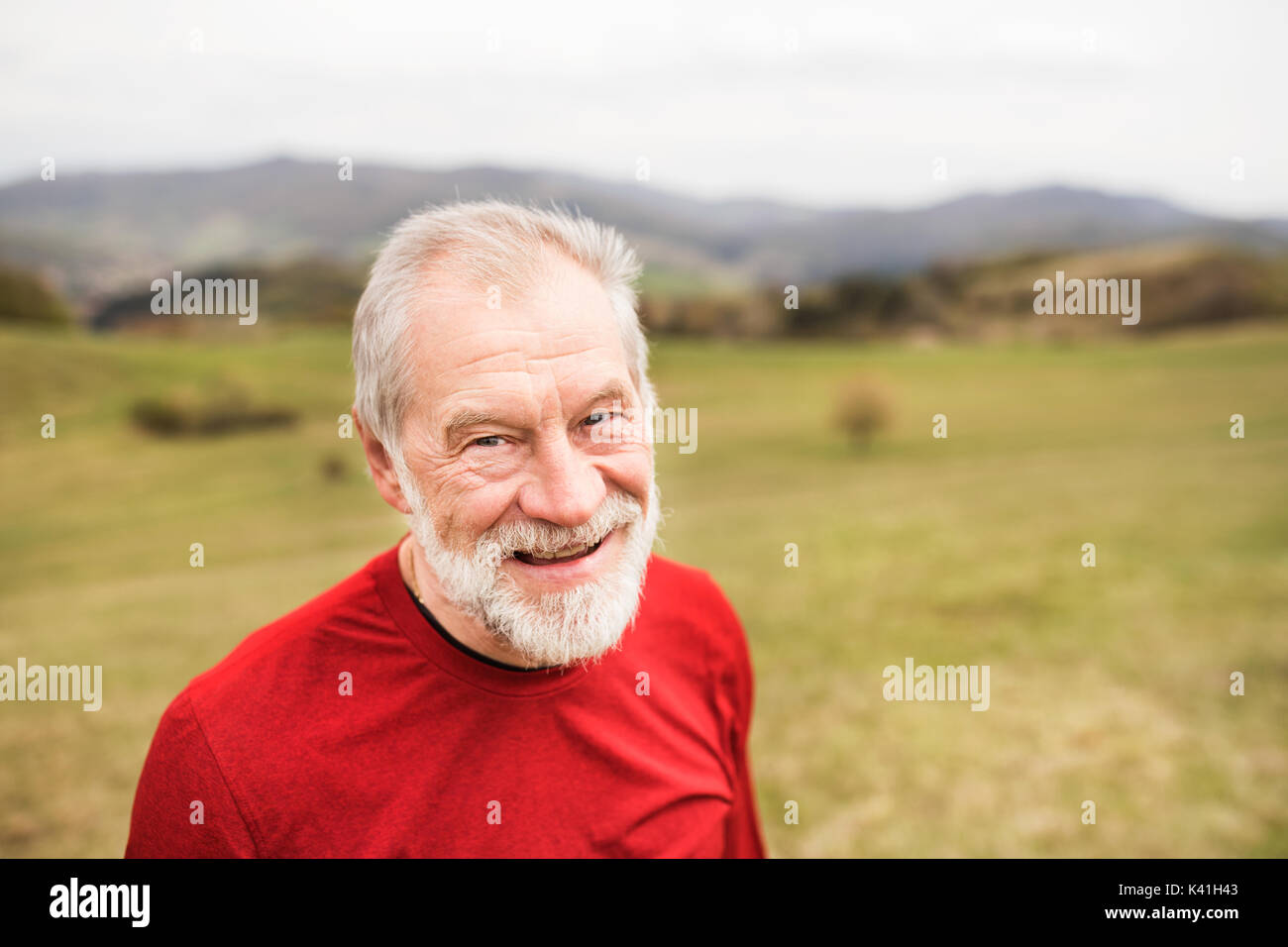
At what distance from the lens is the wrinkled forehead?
5.29 feet

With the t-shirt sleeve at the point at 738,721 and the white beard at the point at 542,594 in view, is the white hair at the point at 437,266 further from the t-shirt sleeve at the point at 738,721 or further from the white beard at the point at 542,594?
the t-shirt sleeve at the point at 738,721

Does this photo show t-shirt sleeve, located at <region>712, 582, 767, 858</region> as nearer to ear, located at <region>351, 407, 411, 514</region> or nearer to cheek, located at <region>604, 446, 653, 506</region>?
cheek, located at <region>604, 446, 653, 506</region>

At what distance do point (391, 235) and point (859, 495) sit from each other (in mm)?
12408

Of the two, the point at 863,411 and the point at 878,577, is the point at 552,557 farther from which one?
the point at 863,411

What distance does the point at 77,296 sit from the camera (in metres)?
15.2

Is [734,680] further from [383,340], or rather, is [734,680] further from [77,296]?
[77,296]

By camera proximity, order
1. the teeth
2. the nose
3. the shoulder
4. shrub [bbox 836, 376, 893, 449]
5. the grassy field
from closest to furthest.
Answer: the nose, the teeth, the shoulder, the grassy field, shrub [bbox 836, 376, 893, 449]

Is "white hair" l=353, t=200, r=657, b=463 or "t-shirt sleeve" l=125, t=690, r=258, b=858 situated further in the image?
"white hair" l=353, t=200, r=657, b=463

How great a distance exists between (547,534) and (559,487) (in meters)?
0.13

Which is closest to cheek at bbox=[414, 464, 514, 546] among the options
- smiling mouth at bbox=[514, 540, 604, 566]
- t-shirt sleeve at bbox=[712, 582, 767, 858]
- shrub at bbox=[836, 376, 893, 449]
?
smiling mouth at bbox=[514, 540, 604, 566]

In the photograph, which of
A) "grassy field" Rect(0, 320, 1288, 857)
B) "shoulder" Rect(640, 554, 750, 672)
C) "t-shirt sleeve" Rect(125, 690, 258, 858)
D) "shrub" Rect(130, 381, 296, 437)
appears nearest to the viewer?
"t-shirt sleeve" Rect(125, 690, 258, 858)

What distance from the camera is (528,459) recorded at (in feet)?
5.51

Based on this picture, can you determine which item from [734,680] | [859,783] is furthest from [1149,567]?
[734,680]

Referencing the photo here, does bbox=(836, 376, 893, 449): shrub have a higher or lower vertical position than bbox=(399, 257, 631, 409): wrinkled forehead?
higher
